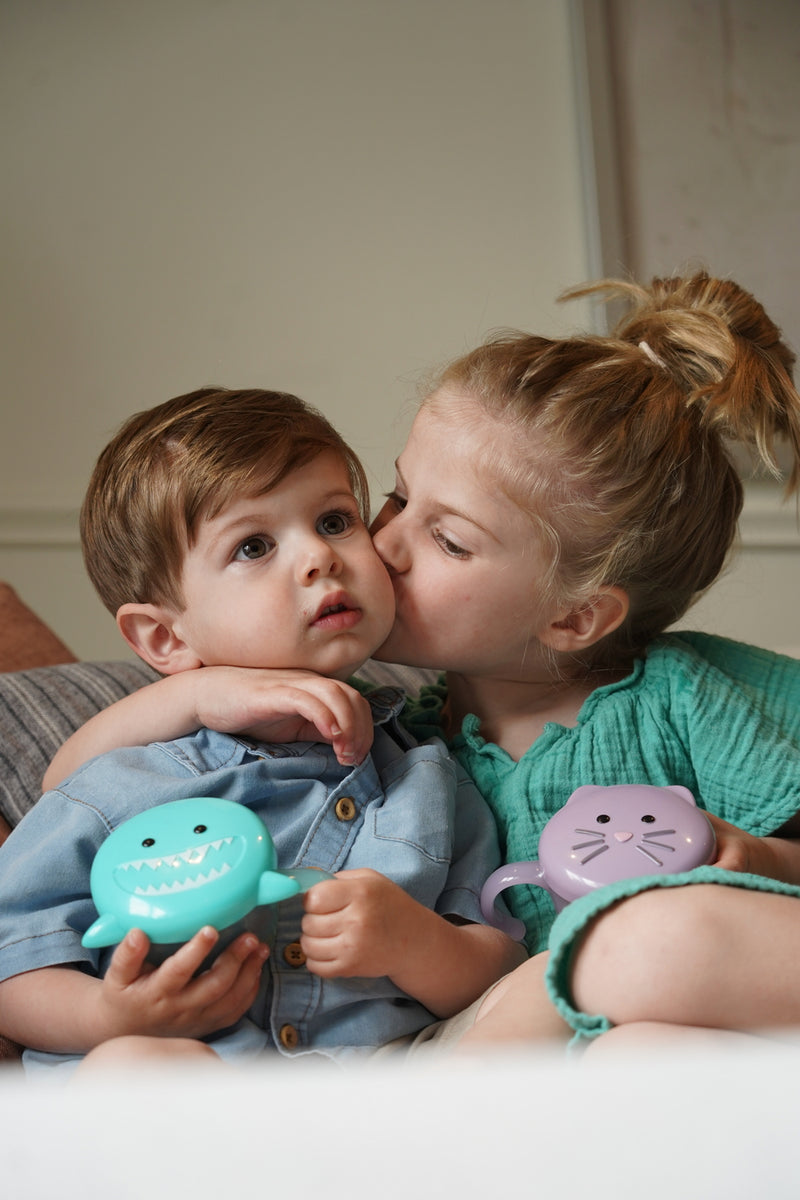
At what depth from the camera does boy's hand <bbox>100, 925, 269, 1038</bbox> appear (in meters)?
0.73

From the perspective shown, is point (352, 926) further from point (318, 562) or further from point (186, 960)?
point (318, 562)

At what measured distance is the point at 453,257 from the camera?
278cm

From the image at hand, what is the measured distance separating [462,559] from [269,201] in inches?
79.3

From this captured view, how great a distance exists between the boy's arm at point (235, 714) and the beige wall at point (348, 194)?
169cm

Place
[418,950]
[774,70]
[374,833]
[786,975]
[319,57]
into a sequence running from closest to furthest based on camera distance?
[786,975], [418,950], [374,833], [774,70], [319,57]

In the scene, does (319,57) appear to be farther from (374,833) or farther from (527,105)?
(374,833)

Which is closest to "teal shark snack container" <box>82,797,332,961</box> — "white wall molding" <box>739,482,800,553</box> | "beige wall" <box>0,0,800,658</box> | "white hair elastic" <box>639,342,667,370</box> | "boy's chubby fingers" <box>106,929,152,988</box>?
"boy's chubby fingers" <box>106,929,152,988</box>

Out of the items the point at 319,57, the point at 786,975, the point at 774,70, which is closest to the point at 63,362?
the point at 319,57

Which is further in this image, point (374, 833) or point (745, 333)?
point (745, 333)

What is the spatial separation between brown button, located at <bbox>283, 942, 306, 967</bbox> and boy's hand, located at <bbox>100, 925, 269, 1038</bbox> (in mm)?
70

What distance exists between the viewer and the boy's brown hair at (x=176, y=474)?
975 mm

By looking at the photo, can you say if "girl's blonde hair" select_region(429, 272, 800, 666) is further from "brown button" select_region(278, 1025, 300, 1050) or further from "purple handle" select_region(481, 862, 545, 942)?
"brown button" select_region(278, 1025, 300, 1050)

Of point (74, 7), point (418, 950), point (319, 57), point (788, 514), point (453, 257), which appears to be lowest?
point (788, 514)

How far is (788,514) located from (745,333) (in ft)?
5.15
